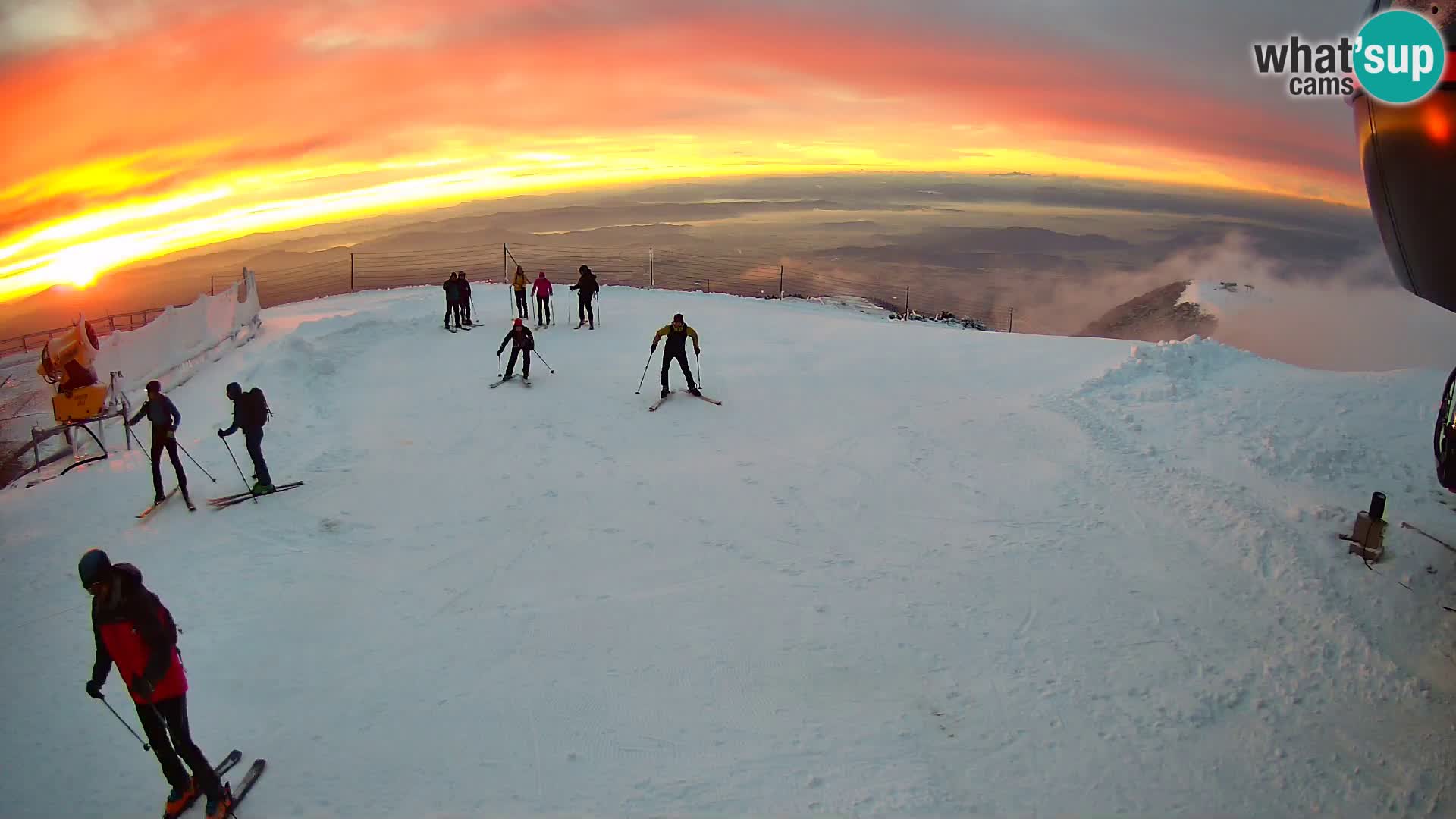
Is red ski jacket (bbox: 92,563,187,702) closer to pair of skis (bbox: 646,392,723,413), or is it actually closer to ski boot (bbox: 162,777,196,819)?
ski boot (bbox: 162,777,196,819)

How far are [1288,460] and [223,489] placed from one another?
16034mm

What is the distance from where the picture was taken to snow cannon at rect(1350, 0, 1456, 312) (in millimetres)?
5824

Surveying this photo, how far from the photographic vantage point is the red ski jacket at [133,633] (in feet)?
15.3

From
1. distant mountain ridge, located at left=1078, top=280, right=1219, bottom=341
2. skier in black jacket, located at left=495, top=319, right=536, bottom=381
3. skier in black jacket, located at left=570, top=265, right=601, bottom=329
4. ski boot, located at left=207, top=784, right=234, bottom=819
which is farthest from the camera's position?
distant mountain ridge, located at left=1078, top=280, right=1219, bottom=341

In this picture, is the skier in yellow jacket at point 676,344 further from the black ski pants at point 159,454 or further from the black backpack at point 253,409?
the black ski pants at point 159,454

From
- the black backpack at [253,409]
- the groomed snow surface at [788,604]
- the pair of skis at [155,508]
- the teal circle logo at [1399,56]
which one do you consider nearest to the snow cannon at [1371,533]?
the groomed snow surface at [788,604]

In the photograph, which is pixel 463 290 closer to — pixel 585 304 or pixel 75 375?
pixel 585 304

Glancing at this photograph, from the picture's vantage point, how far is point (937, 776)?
5586 millimetres

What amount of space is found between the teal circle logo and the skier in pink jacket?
1737cm

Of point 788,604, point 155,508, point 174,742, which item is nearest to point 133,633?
point 174,742

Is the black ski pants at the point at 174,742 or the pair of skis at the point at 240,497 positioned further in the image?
the pair of skis at the point at 240,497

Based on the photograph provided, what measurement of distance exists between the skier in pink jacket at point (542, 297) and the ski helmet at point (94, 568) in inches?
636

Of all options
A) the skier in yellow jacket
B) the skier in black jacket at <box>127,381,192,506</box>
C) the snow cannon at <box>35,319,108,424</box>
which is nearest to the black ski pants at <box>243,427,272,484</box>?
the skier in black jacket at <box>127,381,192,506</box>

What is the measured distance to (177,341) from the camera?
16.5 metres
